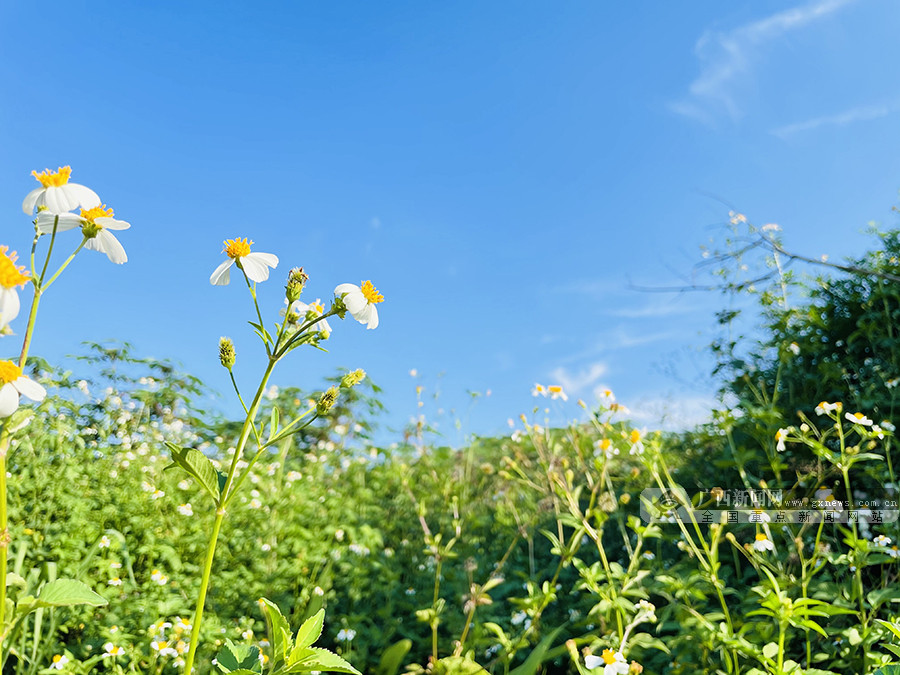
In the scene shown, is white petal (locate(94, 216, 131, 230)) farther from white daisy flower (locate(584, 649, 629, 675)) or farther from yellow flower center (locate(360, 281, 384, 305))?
white daisy flower (locate(584, 649, 629, 675))

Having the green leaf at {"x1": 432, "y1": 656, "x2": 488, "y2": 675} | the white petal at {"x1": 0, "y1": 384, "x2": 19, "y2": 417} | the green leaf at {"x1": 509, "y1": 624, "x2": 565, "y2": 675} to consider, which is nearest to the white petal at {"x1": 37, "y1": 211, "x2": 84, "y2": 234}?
the white petal at {"x1": 0, "y1": 384, "x2": 19, "y2": 417}

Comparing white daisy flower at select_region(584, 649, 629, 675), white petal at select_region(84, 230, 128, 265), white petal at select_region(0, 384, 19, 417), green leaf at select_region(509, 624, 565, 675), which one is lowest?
green leaf at select_region(509, 624, 565, 675)

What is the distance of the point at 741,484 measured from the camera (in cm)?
293

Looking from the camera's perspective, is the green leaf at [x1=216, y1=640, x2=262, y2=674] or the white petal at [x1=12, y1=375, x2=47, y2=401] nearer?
the white petal at [x1=12, y1=375, x2=47, y2=401]

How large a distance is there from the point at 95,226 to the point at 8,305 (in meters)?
0.24

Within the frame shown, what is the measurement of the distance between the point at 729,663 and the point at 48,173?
2042mm

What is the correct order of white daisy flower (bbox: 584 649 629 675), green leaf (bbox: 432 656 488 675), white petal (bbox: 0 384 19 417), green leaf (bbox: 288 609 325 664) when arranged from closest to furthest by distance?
1. white petal (bbox: 0 384 19 417)
2. green leaf (bbox: 288 609 325 664)
3. white daisy flower (bbox: 584 649 629 675)
4. green leaf (bbox: 432 656 488 675)

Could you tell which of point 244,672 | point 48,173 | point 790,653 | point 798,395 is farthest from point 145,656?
point 798,395

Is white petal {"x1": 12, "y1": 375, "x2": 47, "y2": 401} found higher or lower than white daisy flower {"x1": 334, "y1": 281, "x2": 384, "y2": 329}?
lower

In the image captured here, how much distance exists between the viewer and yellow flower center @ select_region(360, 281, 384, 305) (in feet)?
3.91

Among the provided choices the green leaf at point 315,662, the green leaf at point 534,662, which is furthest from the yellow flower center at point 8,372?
the green leaf at point 534,662

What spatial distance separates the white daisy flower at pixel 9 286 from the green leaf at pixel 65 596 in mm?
406

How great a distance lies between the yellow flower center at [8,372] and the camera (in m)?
0.94

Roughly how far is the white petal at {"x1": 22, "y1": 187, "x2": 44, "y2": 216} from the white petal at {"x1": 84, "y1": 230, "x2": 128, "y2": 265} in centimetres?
13
